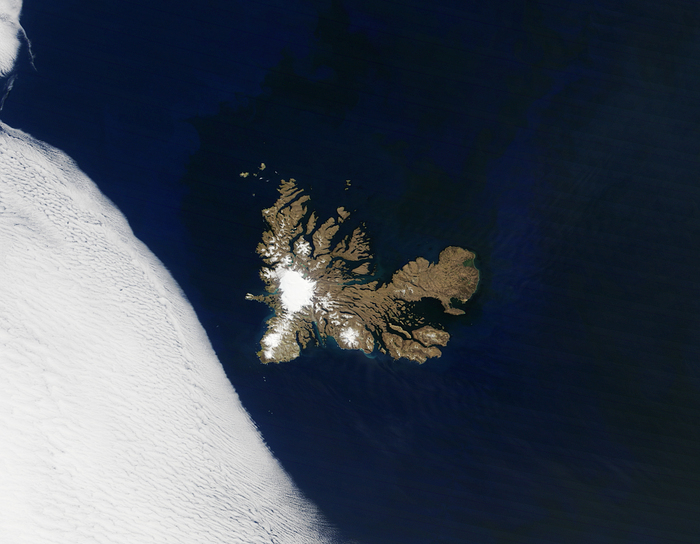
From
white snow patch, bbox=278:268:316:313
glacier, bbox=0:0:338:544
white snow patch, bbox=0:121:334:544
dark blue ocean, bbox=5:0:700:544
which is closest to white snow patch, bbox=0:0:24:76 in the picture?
glacier, bbox=0:0:338:544

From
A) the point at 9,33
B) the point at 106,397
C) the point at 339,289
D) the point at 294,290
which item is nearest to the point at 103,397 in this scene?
the point at 106,397

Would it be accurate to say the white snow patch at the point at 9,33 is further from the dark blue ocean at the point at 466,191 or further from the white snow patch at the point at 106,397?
the white snow patch at the point at 106,397

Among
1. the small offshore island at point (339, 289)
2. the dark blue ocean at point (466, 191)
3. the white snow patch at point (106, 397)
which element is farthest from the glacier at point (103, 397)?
the small offshore island at point (339, 289)

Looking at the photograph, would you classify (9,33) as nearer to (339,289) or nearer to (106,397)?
(106,397)

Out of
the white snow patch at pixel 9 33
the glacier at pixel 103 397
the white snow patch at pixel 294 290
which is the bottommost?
the glacier at pixel 103 397

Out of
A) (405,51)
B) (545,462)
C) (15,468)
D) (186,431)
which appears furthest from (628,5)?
(15,468)

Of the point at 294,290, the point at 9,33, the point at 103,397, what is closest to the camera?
the point at 103,397
